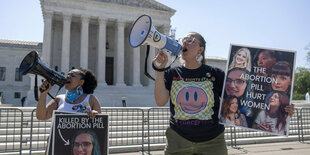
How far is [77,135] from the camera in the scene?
330 centimetres

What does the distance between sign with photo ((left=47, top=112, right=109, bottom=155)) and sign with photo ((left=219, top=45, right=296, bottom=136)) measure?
1.70 m

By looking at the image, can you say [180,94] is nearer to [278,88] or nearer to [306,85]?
[278,88]

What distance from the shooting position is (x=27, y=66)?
3.22 metres

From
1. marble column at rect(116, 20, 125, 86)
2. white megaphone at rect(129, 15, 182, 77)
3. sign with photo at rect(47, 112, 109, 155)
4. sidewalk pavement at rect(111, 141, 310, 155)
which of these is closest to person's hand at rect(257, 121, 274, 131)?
white megaphone at rect(129, 15, 182, 77)

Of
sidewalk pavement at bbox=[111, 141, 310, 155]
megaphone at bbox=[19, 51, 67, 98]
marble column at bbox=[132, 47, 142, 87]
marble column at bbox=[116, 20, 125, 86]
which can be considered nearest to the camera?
megaphone at bbox=[19, 51, 67, 98]

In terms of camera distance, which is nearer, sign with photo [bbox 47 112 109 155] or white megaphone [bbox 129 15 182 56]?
white megaphone [bbox 129 15 182 56]

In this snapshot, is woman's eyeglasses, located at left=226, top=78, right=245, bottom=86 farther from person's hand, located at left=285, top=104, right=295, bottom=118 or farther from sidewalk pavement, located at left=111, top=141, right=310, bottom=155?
sidewalk pavement, located at left=111, top=141, right=310, bottom=155

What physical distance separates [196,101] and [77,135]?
68.2 inches

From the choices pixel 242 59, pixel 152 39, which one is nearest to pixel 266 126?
pixel 242 59

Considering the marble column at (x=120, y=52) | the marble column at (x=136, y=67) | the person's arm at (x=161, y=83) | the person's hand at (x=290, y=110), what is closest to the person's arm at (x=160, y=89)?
the person's arm at (x=161, y=83)

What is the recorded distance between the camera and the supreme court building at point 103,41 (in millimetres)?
29266

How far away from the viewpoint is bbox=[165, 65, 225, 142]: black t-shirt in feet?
8.43

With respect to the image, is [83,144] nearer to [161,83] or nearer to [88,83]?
[88,83]

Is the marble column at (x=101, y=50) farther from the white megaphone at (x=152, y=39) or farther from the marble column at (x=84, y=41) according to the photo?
the white megaphone at (x=152, y=39)
